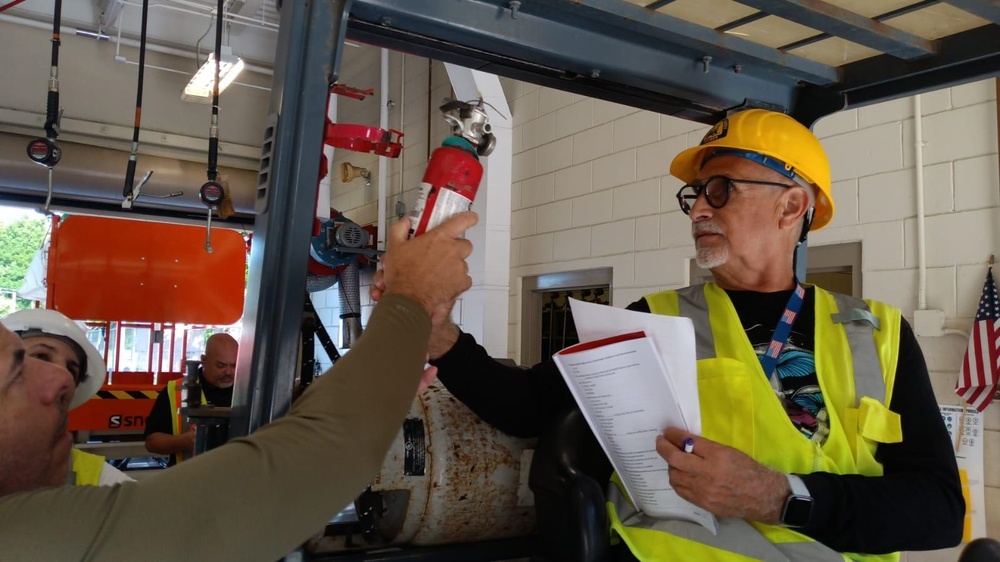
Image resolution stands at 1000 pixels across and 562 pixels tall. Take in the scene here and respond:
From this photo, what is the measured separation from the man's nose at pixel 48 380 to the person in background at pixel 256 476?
3 centimetres

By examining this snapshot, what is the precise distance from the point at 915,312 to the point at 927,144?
71 cm

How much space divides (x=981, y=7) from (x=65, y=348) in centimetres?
236

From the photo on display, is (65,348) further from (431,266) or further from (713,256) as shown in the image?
(713,256)

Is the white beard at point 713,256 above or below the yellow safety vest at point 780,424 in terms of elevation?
above

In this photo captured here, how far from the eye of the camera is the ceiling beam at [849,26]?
150 centimetres

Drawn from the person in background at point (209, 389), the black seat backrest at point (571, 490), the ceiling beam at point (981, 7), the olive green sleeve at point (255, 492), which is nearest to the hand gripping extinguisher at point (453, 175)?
the olive green sleeve at point (255, 492)

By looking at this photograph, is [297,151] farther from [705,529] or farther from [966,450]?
[966,450]

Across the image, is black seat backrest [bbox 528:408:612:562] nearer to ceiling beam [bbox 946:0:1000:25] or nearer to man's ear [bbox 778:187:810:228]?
man's ear [bbox 778:187:810:228]

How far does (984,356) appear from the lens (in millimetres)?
2867

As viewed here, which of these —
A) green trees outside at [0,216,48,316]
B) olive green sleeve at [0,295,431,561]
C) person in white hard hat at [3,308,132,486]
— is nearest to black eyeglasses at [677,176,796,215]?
olive green sleeve at [0,295,431,561]

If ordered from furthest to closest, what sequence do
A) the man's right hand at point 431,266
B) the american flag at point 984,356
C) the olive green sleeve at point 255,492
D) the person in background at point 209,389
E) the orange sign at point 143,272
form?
1. the orange sign at point 143,272
2. the person in background at point 209,389
3. the american flag at point 984,356
4. the man's right hand at point 431,266
5. the olive green sleeve at point 255,492

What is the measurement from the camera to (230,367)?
4.50 meters

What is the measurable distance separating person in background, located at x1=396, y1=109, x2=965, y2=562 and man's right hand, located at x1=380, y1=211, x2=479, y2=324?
0.79 feet

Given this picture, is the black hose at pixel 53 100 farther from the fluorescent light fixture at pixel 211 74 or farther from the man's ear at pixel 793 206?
the fluorescent light fixture at pixel 211 74
